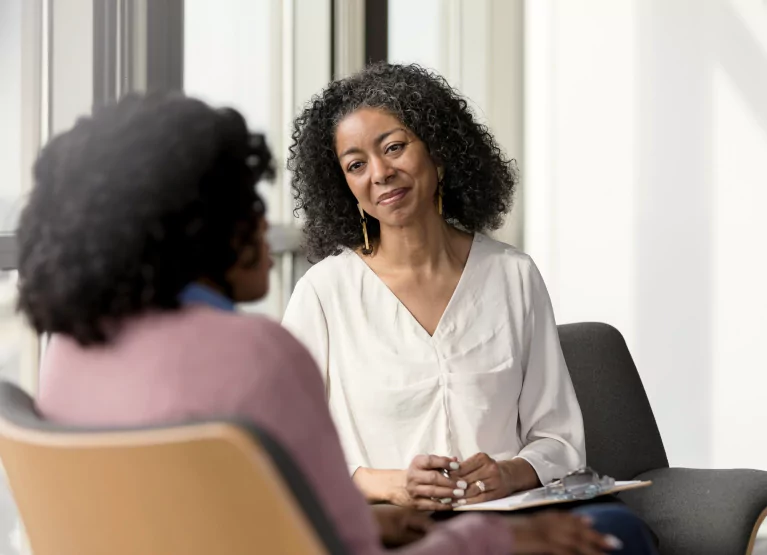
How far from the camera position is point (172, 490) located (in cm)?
99

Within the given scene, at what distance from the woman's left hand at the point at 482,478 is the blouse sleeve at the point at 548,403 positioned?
0.16 meters

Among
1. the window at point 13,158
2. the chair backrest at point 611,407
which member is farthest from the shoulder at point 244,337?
the chair backrest at point 611,407

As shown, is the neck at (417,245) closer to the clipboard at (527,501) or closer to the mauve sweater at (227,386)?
the clipboard at (527,501)

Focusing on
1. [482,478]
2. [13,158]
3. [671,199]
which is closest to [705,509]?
[482,478]

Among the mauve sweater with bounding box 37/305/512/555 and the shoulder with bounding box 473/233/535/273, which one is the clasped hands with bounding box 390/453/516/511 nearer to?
the shoulder with bounding box 473/233/535/273

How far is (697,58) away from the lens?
161 inches

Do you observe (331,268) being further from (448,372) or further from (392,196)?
(448,372)


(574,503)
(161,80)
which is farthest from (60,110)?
(574,503)

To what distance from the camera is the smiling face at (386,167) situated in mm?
2305

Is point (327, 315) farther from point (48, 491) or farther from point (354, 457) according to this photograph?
point (48, 491)

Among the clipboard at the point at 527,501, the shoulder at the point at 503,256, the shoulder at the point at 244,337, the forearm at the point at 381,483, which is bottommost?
the forearm at the point at 381,483

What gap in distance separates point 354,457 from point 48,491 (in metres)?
1.17

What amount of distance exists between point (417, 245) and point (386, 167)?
18cm

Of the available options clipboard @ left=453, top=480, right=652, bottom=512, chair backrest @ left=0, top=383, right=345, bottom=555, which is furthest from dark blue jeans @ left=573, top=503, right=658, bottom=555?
chair backrest @ left=0, top=383, right=345, bottom=555
